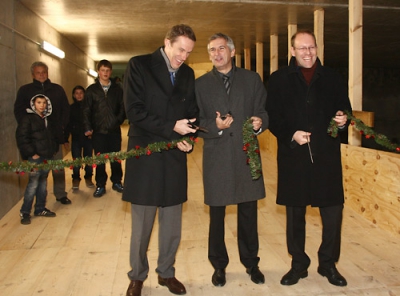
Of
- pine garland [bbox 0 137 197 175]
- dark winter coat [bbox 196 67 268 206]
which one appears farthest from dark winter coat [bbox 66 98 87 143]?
dark winter coat [bbox 196 67 268 206]

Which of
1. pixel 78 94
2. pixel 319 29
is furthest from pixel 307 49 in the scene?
pixel 78 94

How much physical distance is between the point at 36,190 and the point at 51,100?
3.48 feet

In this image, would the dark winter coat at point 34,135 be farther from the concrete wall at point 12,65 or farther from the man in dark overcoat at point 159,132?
the man in dark overcoat at point 159,132

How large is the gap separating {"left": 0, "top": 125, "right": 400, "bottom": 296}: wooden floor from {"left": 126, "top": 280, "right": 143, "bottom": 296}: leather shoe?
115mm

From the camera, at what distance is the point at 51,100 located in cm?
530

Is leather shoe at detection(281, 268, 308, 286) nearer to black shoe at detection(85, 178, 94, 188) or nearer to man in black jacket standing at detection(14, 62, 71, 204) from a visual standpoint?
man in black jacket standing at detection(14, 62, 71, 204)

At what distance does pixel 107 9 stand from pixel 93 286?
16.8 feet

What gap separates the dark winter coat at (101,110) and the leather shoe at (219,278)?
3.08 meters

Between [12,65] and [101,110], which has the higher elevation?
[12,65]

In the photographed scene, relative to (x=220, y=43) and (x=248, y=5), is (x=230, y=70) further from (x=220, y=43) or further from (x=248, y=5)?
(x=248, y=5)

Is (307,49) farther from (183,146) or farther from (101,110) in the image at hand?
(101,110)

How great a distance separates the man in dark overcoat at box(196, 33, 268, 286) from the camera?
3.11 m

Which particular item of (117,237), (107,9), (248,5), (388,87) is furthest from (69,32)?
(388,87)

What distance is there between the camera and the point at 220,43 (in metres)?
3.01
